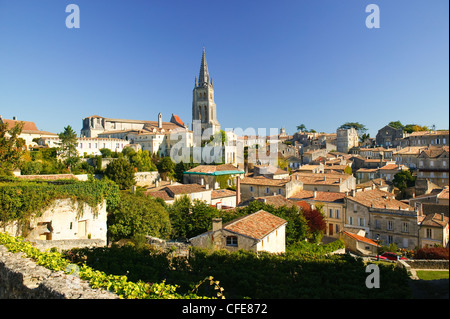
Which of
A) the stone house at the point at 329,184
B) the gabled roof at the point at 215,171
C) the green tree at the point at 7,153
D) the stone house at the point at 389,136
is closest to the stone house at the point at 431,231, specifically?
the stone house at the point at 329,184

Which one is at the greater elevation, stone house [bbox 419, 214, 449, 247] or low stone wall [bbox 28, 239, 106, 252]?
low stone wall [bbox 28, 239, 106, 252]

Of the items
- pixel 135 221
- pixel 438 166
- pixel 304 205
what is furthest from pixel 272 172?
pixel 438 166

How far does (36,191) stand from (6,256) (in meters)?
5.87

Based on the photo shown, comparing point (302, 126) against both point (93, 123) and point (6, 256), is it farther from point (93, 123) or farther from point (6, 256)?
point (6, 256)

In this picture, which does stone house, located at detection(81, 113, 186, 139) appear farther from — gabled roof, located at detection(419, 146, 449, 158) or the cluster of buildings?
gabled roof, located at detection(419, 146, 449, 158)

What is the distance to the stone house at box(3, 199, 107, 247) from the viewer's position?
41.9ft

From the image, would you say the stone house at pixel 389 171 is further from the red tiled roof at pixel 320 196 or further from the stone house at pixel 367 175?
the red tiled roof at pixel 320 196

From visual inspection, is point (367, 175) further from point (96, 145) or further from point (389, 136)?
point (96, 145)

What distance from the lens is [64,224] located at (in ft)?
44.8

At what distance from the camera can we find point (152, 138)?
5922 centimetres

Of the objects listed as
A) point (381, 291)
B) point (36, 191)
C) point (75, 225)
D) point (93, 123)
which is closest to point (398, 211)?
point (381, 291)

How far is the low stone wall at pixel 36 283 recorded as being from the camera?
524 cm

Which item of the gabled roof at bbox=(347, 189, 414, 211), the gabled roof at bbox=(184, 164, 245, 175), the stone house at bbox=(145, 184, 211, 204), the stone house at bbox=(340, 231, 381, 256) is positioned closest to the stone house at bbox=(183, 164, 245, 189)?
the gabled roof at bbox=(184, 164, 245, 175)

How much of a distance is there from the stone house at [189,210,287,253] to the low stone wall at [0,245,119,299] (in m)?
8.04
